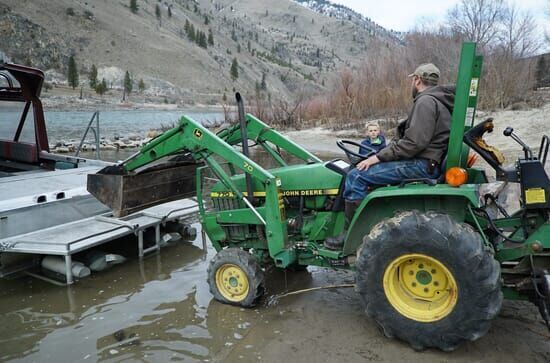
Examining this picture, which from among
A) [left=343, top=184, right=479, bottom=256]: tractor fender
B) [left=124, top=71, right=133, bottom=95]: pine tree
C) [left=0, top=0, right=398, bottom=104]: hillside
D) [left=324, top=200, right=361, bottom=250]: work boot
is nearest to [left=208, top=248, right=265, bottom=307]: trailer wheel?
[left=324, top=200, right=361, bottom=250]: work boot

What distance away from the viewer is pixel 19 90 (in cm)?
748

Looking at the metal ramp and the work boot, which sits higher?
the work boot

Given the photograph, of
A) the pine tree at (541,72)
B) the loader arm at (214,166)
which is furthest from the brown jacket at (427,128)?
the pine tree at (541,72)

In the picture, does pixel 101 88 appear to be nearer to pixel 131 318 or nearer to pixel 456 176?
pixel 131 318

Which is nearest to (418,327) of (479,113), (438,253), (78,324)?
(438,253)

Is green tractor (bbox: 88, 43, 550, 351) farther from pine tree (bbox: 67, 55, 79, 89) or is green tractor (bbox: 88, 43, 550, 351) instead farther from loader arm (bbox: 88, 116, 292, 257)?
pine tree (bbox: 67, 55, 79, 89)

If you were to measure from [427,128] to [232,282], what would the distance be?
2.34m

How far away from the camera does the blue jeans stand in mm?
3801

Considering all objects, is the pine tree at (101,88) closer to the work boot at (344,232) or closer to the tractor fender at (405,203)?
the work boot at (344,232)

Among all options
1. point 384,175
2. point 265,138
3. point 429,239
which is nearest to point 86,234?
point 265,138

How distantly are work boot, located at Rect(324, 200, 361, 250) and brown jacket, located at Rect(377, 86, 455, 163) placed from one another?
486 mm

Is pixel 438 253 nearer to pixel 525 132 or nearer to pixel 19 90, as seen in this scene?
pixel 19 90

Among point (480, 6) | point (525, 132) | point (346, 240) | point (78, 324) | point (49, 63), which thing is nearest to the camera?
point (346, 240)

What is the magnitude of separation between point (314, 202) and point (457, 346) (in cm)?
178
